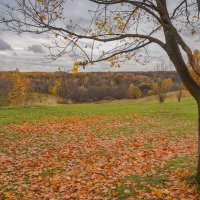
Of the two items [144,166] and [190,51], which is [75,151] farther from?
[190,51]

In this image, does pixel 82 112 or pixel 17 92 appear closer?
pixel 82 112

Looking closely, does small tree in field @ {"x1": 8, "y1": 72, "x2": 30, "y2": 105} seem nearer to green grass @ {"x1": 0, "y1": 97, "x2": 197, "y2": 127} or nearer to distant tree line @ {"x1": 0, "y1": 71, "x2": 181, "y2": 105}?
distant tree line @ {"x1": 0, "y1": 71, "x2": 181, "y2": 105}

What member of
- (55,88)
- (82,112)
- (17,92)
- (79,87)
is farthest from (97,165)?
(79,87)

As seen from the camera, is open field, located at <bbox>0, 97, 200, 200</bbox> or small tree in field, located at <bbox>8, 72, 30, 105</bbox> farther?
small tree in field, located at <bbox>8, 72, 30, 105</bbox>

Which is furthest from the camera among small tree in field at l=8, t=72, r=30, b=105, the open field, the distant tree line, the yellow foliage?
the distant tree line

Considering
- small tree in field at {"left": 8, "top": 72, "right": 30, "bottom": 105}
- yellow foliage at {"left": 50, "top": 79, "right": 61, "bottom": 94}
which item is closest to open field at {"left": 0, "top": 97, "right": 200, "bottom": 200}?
yellow foliage at {"left": 50, "top": 79, "right": 61, "bottom": 94}

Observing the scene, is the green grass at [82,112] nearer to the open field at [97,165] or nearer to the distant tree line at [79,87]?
the open field at [97,165]

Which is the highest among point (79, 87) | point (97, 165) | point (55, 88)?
point (55, 88)

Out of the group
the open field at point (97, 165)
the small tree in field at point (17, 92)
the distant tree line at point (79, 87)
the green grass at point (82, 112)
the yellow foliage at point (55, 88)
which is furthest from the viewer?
the distant tree line at point (79, 87)

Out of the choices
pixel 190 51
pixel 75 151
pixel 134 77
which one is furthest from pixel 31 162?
pixel 134 77

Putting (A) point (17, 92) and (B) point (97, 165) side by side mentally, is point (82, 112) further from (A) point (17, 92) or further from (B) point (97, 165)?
(A) point (17, 92)

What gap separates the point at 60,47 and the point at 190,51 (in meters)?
2.81

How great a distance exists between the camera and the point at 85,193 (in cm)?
722

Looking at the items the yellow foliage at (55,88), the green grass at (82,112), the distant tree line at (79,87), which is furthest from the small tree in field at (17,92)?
Answer: the green grass at (82,112)
